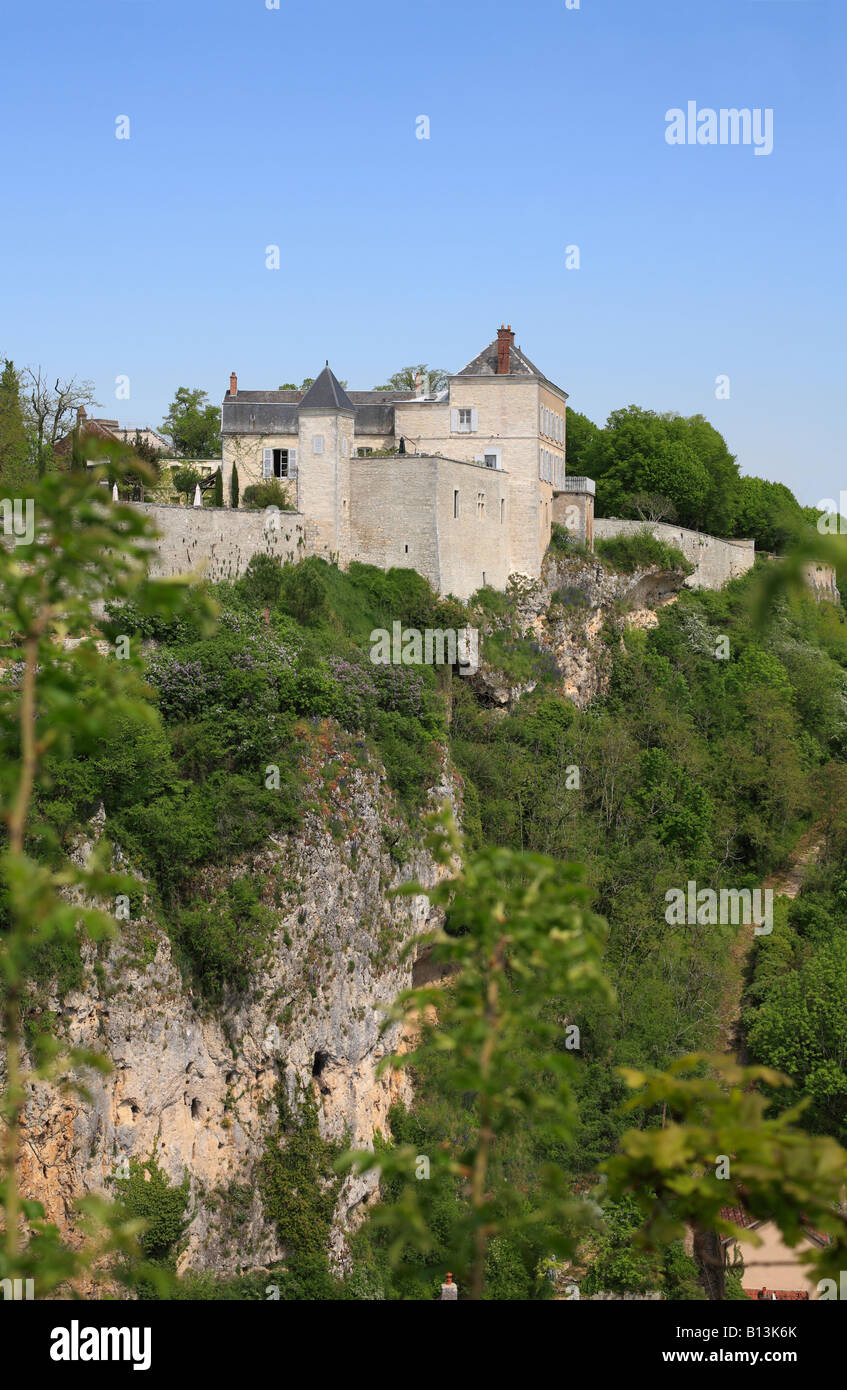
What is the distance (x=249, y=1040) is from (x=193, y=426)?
40.0 meters

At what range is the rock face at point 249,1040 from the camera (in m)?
28.2

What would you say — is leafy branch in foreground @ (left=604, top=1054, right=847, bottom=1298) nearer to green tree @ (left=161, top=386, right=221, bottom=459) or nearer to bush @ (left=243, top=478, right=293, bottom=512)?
bush @ (left=243, top=478, right=293, bottom=512)

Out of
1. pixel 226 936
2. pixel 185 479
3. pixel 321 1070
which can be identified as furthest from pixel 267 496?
pixel 321 1070

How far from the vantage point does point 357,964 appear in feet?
109

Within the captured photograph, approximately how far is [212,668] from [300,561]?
259 inches

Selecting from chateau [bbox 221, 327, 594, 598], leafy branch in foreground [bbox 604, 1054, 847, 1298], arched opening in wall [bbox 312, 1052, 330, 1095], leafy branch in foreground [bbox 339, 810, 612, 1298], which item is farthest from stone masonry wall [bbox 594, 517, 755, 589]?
leafy branch in foreground [bbox 604, 1054, 847, 1298]

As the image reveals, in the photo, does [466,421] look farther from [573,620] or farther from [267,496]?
[267,496]

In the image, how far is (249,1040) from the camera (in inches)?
1221

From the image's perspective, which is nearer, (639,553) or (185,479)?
(185,479)

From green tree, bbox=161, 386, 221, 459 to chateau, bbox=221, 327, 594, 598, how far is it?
15.7 meters

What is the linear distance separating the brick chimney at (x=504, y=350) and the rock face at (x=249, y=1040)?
16085 millimetres

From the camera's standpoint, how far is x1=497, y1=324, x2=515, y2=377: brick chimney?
44.7 meters
